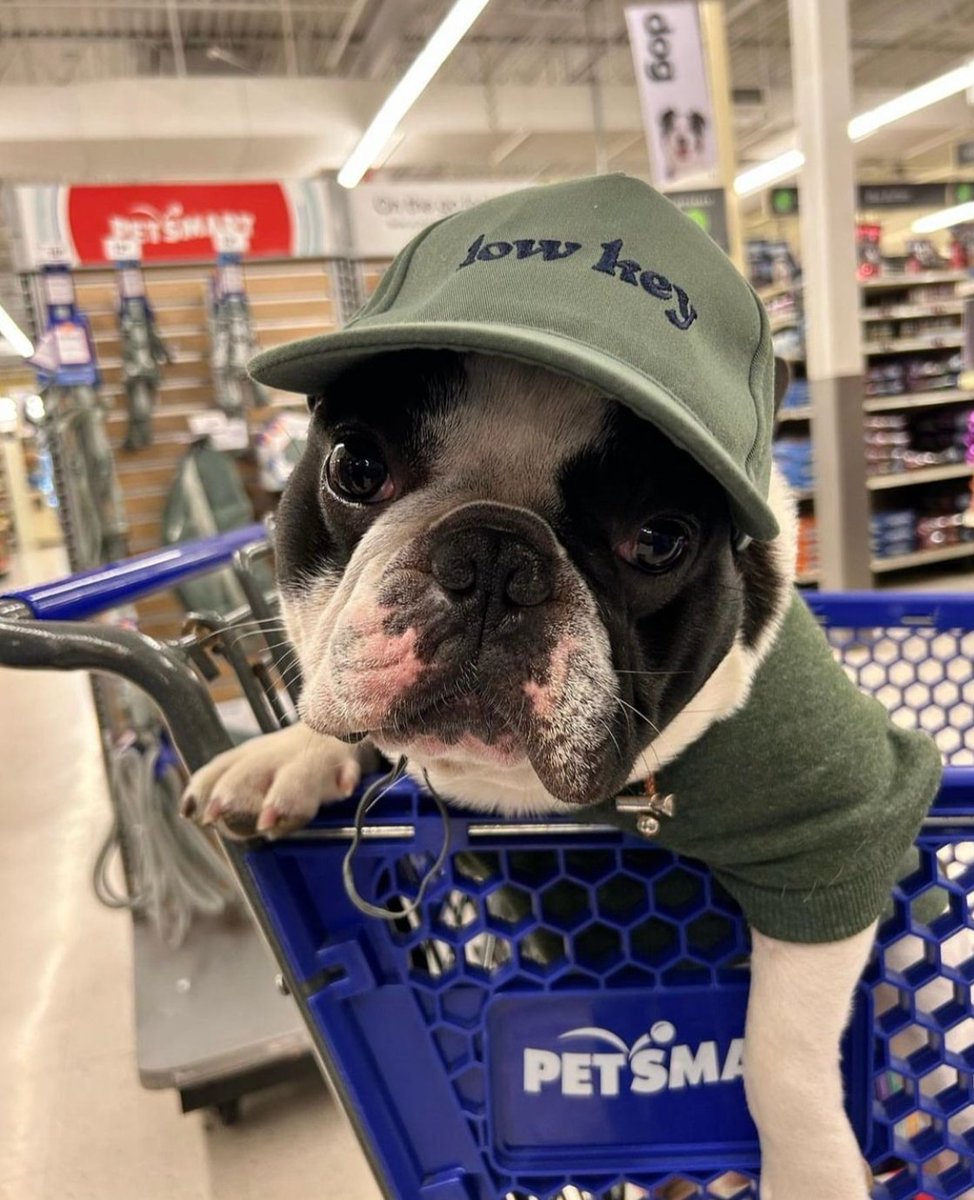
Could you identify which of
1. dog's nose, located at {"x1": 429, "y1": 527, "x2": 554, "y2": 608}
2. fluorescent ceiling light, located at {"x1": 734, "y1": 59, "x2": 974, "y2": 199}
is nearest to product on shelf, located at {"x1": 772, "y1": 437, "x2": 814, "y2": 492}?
fluorescent ceiling light, located at {"x1": 734, "y1": 59, "x2": 974, "y2": 199}

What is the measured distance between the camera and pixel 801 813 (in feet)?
2.64

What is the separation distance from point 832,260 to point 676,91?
0.93m

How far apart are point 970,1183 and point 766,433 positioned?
671 millimetres

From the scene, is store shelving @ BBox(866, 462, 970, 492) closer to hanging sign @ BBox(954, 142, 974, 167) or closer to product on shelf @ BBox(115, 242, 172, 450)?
product on shelf @ BBox(115, 242, 172, 450)

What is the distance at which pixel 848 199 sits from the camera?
4.22 metres

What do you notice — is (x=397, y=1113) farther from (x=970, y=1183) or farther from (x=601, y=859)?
(x=970, y=1183)

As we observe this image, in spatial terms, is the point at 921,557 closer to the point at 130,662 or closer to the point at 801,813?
the point at 801,813

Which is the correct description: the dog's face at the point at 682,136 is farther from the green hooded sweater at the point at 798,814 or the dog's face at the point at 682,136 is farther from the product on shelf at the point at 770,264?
the green hooded sweater at the point at 798,814

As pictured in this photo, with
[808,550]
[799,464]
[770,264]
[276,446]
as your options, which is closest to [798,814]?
[276,446]

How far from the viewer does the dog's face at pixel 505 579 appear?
72 centimetres

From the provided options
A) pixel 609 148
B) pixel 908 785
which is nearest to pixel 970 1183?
pixel 908 785

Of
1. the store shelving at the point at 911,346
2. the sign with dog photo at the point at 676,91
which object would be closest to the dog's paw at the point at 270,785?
the sign with dog photo at the point at 676,91

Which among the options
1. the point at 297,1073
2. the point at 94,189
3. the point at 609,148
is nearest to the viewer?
the point at 297,1073

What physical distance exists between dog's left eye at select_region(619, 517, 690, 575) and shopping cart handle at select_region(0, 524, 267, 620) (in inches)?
20.5
